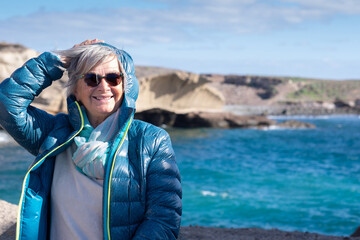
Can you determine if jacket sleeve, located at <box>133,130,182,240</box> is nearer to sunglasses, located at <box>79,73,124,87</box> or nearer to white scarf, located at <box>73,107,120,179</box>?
white scarf, located at <box>73,107,120,179</box>

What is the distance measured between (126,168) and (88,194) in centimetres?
22

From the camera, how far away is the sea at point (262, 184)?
988 centimetres

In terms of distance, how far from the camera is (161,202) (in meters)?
1.89

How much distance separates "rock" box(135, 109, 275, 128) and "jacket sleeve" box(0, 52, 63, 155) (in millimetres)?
29673

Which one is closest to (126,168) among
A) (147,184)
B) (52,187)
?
(147,184)

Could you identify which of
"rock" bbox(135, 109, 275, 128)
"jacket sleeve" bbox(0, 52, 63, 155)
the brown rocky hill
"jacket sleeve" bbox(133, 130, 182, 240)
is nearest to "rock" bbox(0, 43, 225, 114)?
the brown rocky hill

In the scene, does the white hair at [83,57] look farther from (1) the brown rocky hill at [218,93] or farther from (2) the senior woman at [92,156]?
(1) the brown rocky hill at [218,93]

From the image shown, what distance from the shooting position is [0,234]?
4.87 m

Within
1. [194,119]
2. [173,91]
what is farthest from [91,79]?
[194,119]

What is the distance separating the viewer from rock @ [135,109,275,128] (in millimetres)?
33000

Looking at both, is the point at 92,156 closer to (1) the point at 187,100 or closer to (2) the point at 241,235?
(2) the point at 241,235

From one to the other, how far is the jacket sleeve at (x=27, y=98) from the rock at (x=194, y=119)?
2967 cm

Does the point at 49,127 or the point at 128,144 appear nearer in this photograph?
the point at 128,144

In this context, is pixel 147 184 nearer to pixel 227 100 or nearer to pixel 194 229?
pixel 194 229
